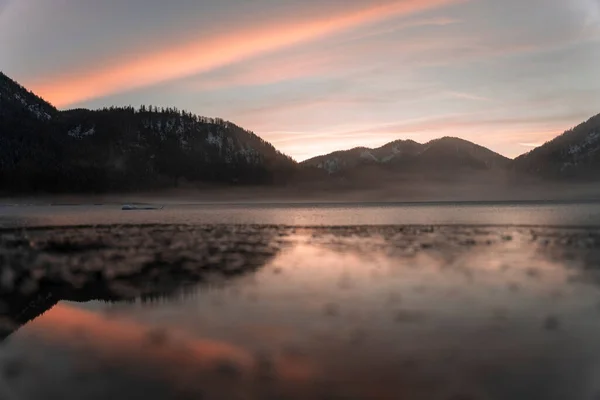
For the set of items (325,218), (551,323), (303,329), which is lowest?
(325,218)

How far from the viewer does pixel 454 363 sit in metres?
10.3

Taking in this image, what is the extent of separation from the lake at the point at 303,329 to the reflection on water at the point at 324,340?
4cm

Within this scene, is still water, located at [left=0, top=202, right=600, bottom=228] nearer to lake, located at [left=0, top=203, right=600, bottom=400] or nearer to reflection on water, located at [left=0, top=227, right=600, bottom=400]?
lake, located at [left=0, top=203, right=600, bottom=400]

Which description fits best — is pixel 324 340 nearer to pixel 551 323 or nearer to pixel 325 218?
pixel 551 323

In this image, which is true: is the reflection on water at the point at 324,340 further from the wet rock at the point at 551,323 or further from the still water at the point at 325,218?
the still water at the point at 325,218

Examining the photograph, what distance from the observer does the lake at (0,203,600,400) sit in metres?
9.25

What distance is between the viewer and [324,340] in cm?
1211

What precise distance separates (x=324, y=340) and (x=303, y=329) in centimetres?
118

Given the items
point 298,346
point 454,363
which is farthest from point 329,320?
point 454,363

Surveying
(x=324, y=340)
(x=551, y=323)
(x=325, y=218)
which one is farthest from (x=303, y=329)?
(x=325, y=218)

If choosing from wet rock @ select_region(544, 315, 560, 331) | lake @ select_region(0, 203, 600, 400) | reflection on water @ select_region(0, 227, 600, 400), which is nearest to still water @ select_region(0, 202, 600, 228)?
lake @ select_region(0, 203, 600, 400)

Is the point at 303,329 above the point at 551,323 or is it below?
below

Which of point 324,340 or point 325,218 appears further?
point 325,218

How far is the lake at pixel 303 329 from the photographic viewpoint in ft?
30.3
